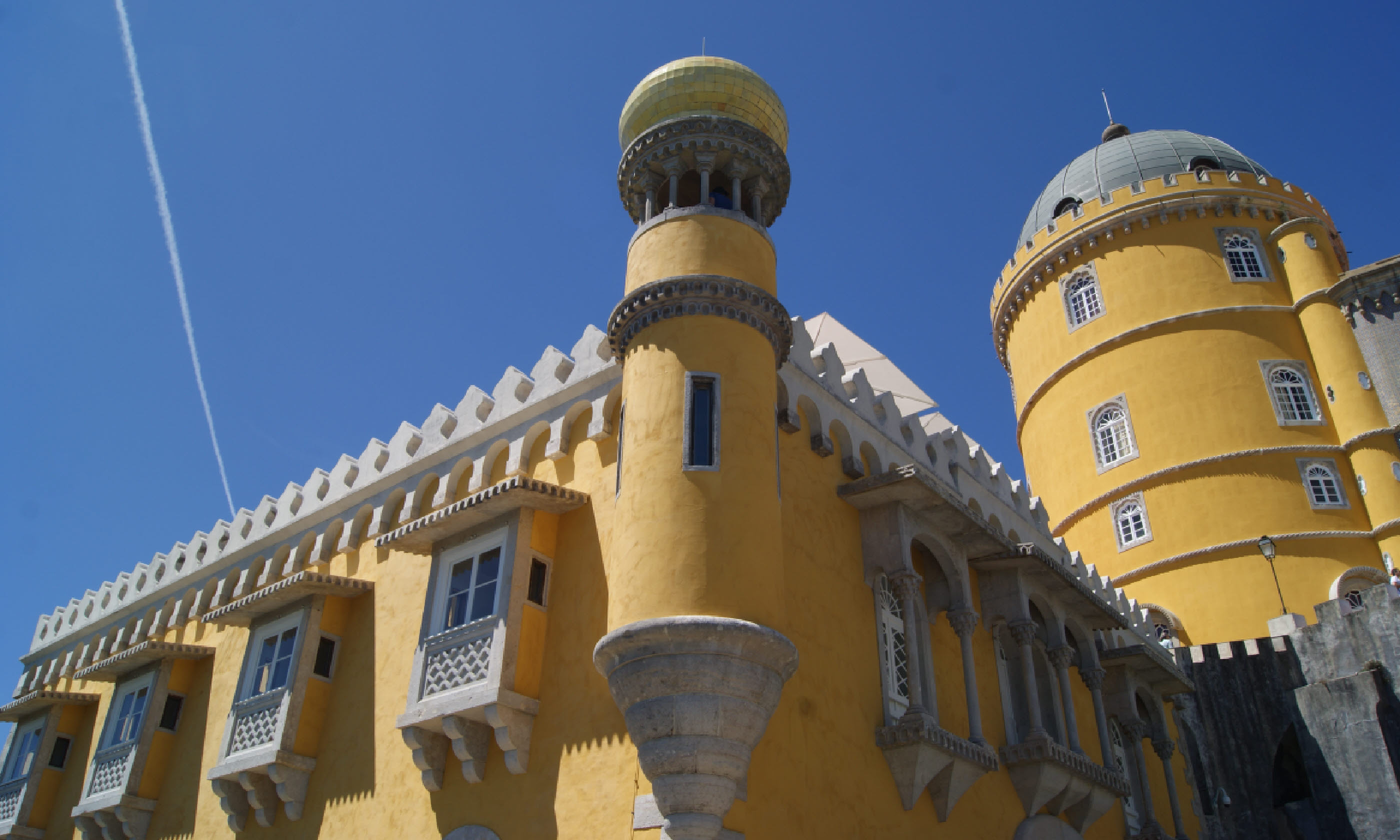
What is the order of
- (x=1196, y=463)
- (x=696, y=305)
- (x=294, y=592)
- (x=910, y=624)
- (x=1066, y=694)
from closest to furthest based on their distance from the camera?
(x=696, y=305), (x=910, y=624), (x=294, y=592), (x=1066, y=694), (x=1196, y=463)

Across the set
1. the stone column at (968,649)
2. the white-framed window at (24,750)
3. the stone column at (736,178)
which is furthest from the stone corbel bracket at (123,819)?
the stone column at (736,178)

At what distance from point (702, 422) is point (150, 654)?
11.3 meters

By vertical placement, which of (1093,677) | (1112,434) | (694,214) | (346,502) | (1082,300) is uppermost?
(1082,300)

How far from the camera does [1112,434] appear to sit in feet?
89.2

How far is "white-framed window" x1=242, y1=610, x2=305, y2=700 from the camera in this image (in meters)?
14.8

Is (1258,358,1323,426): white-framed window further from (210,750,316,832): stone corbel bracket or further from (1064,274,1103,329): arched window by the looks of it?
(210,750,316,832): stone corbel bracket

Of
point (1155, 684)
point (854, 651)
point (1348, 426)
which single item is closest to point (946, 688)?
point (854, 651)

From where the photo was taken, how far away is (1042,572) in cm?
1531

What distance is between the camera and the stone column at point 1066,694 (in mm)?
15258

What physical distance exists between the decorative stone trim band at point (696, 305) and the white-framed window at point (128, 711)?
10.9 meters

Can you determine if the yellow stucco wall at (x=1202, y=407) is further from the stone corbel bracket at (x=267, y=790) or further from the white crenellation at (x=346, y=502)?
the stone corbel bracket at (x=267, y=790)

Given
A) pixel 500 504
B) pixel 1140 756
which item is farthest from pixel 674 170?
pixel 1140 756

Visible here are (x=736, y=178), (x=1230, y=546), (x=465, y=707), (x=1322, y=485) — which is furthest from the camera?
(x=1322, y=485)

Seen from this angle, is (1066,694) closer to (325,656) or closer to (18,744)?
(325,656)
